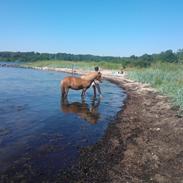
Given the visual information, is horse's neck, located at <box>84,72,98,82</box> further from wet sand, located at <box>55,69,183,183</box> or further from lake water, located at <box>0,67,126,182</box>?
wet sand, located at <box>55,69,183,183</box>

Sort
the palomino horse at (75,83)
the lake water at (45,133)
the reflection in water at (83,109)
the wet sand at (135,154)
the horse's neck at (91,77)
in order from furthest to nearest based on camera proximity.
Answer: the horse's neck at (91,77) < the palomino horse at (75,83) < the reflection in water at (83,109) < the lake water at (45,133) < the wet sand at (135,154)

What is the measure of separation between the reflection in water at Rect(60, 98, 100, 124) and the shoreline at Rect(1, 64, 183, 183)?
1555mm

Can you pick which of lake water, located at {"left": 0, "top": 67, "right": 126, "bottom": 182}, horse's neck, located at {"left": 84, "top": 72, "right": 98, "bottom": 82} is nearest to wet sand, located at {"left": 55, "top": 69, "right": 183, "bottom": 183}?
lake water, located at {"left": 0, "top": 67, "right": 126, "bottom": 182}

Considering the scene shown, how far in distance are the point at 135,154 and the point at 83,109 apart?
26.8 ft

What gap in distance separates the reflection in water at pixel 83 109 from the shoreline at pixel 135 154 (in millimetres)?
1555

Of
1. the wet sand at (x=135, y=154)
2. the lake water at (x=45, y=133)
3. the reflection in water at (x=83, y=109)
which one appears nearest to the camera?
the wet sand at (x=135, y=154)

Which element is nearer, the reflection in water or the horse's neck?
the reflection in water

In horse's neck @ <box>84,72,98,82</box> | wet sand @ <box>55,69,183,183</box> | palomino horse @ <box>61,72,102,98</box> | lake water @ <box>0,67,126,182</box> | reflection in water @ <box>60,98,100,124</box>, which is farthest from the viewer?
horse's neck @ <box>84,72,98,82</box>

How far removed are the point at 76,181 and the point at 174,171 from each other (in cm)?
296

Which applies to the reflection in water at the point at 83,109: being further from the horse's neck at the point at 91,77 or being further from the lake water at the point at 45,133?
the horse's neck at the point at 91,77

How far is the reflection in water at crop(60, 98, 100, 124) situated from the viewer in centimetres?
1496

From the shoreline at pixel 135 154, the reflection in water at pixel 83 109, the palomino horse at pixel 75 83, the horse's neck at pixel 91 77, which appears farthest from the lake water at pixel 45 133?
the horse's neck at pixel 91 77

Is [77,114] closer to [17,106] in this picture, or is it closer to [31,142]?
[17,106]

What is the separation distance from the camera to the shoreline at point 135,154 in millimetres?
7609
